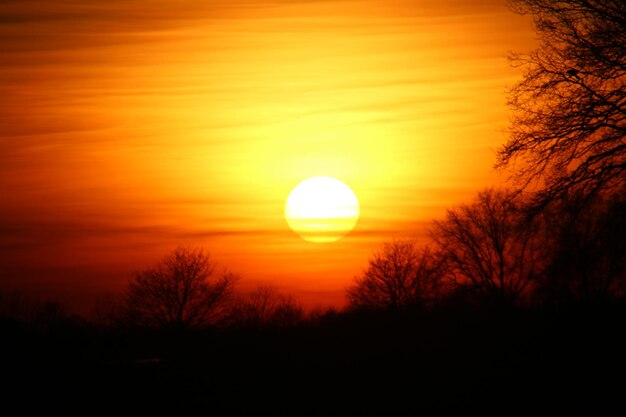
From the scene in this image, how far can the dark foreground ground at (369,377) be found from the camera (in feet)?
58.3

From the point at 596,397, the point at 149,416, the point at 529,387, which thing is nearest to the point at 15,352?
the point at 149,416

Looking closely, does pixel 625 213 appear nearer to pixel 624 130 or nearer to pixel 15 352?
pixel 624 130

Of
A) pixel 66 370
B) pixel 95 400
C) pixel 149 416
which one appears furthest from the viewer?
pixel 66 370

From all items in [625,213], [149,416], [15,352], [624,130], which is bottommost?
[149,416]

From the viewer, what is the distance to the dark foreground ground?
17781 millimetres

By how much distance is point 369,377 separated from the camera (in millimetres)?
21578

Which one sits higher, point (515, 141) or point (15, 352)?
Result: point (515, 141)

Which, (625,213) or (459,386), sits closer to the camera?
(625,213)

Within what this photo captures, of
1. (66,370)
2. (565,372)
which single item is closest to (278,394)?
(66,370)

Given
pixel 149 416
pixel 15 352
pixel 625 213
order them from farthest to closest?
pixel 15 352
pixel 149 416
pixel 625 213

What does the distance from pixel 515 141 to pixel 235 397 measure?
9.91 meters

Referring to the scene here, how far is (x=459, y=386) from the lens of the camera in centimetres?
1936

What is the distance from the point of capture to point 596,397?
53.4 ft

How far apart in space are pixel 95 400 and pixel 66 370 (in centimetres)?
229
